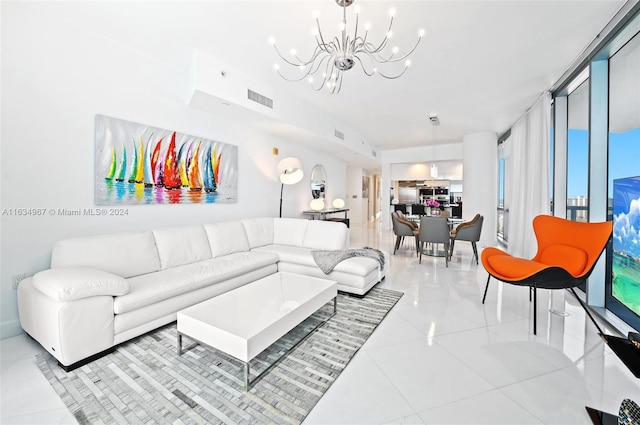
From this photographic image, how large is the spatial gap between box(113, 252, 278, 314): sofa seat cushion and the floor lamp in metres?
2.03

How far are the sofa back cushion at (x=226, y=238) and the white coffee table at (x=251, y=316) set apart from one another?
1078 millimetres

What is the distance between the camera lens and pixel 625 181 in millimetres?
2326

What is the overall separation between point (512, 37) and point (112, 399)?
449cm

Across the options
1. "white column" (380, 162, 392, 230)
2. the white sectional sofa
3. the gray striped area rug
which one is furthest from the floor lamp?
"white column" (380, 162, 392, 230)

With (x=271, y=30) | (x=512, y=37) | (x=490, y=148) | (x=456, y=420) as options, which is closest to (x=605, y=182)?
(x=512, y=37)

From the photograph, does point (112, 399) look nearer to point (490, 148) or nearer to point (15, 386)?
point (15, 386)

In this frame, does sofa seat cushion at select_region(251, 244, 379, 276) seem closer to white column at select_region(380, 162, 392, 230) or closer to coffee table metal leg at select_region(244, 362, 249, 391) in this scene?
coffee table metal leg at select_region(244, 362, 249, 391)

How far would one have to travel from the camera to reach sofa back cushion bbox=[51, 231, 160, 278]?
222cm

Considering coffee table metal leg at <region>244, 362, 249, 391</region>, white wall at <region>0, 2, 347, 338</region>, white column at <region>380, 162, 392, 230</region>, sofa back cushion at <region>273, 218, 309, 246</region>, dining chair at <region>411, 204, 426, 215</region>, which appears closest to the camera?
coffee table metal leg at <region>244, 362, 249, 391</region>

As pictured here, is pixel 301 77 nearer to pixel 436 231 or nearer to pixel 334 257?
pixel 334 257

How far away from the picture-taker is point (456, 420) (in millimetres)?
1351

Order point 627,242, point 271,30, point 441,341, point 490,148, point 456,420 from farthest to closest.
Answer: point 490,148
point 271,30
point 627,242
point 441,341
point 456,420

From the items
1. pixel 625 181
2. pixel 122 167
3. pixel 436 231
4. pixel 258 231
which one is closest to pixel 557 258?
pixel 625 181

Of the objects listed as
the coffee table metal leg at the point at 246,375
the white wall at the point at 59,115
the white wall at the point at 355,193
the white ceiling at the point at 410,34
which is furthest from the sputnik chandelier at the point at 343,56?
the white wall at the point at 355,193
